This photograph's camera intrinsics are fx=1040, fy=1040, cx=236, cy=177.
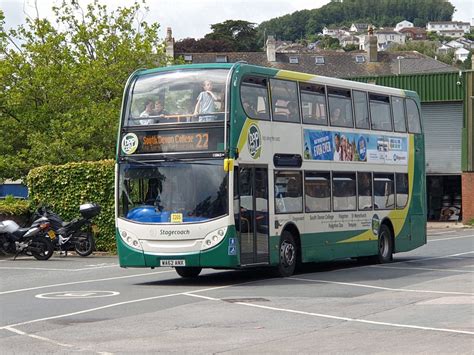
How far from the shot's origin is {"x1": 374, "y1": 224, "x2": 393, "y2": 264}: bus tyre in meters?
25.4

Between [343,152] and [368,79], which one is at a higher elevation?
[368,79]

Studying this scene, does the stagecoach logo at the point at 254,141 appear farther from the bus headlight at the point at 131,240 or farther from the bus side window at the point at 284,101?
the bus headlight at the point at 131,240

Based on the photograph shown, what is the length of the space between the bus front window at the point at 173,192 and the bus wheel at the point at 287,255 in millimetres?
2302

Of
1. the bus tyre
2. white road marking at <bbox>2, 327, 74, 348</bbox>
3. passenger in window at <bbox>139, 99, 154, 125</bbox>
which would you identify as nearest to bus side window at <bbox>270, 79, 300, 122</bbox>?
passenger in window at <bbox>139, 99, 154, 125</bbox>

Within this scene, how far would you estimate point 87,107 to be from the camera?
42219 millimetres

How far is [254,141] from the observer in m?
19.8

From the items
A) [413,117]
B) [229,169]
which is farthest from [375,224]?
[229,169]

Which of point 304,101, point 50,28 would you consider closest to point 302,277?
point 304,101

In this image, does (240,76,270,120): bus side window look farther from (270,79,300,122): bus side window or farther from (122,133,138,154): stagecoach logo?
(122,133,138,154): stagecoach logo

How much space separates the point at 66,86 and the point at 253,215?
24.1 m

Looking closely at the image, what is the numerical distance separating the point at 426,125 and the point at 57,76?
2186cm

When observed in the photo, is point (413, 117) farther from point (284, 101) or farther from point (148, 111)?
point (148, 111)

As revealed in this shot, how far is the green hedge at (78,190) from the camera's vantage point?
30.4 metres

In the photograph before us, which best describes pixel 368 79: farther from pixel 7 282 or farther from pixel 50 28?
pixel 7 282
